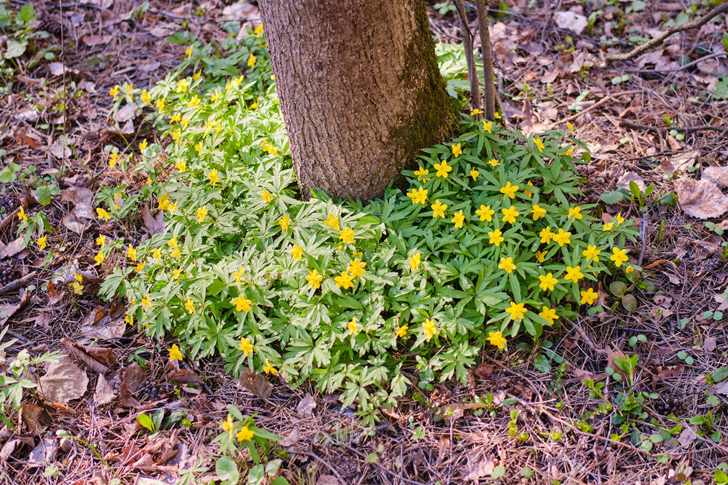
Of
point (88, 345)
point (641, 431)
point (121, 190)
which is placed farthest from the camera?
point (121, 190)

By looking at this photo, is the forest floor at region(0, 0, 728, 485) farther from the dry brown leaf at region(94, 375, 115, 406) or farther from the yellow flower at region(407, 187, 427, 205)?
the yellow flower at region(407, 187, 427, 205)

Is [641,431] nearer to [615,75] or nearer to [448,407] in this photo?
[448,407]

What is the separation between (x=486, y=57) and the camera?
2.93 meters

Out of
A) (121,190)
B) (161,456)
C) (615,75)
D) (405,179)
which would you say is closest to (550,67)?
(615,75)

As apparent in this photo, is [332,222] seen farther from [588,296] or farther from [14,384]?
[14,384]

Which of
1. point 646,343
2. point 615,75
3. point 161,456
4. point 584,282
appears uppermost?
point 615,75

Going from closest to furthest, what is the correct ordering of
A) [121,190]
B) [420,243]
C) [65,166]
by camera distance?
1. [420,243]
2. [121,190]
3. [65,166]

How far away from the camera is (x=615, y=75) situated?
380cm

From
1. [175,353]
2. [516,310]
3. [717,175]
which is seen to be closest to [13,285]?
[175,353]

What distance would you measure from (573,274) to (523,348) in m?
0.43

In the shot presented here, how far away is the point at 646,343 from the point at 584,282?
40cm

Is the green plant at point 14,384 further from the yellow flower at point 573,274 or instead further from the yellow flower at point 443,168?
the yellow flower at point 573,274

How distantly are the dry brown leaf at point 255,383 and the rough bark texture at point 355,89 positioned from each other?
41.9 inches

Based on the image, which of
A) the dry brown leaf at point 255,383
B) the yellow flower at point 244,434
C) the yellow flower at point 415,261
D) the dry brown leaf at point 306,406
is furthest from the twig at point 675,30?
the yellow flower at point 244,434
